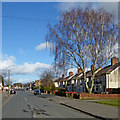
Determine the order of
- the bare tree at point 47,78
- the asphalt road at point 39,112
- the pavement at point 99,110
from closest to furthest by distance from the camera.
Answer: the pavement at point 99,110 → the asphalt road at point 39,112 → the bare tree at point 47,78

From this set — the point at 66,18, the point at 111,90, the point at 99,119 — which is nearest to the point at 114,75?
the point at 111,90

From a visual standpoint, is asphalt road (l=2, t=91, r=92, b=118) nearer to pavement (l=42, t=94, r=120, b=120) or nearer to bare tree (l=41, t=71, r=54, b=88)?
pavement (l=42, t=94, r=120, b=120)

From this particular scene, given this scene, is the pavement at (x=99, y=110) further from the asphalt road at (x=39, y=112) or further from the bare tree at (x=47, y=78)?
the bare tree at (x=47, y=78)

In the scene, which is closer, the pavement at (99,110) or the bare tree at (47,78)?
the pavement at (99,110)

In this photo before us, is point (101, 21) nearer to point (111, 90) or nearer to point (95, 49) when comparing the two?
point (95, 49)

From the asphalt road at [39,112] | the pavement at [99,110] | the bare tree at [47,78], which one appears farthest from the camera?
the bare tree at [47,78]

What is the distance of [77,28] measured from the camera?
29.9m

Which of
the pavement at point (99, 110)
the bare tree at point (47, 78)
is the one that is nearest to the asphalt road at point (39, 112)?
the pavement at point (99, 110)

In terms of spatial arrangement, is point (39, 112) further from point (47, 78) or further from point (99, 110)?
point (47, 78)

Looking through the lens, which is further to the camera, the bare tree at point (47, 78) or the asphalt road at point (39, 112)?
the bare tree at point (47, 78)

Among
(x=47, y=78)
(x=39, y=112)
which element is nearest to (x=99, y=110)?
(x=39, y=112)

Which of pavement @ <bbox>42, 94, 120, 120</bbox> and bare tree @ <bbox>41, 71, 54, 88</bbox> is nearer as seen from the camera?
pavement @ <bbox>42, 94, 120, 120</bbox>

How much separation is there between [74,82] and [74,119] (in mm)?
63717


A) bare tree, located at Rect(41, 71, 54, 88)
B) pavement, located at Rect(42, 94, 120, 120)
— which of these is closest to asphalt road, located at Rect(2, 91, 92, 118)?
pavement, located at Rect(42, 94, 120, 120)
